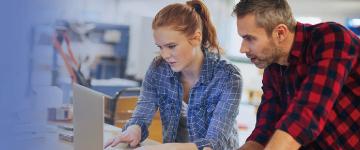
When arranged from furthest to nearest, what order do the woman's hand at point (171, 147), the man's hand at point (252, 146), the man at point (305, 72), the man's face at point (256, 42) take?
the woman's hand at point (171, 147) < the man's hand at point (252, 146) < the man's face at point (256, 42) < the man at point (305, 72)

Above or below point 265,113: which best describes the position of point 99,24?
above

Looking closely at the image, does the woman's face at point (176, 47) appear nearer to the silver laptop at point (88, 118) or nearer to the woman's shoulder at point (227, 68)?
the woman's shoulder at point (227, 68)

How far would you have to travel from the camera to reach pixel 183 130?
159cm

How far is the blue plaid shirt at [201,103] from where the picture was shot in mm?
1432

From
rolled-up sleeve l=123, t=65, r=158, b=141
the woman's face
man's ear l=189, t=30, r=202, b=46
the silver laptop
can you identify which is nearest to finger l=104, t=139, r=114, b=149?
rolled-up sleeve l=123, t=65, r=158, b=141

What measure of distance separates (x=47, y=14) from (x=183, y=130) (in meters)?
0.66

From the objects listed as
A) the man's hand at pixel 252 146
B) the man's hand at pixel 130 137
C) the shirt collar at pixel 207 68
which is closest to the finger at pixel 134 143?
the man's hand at pixel 130 137

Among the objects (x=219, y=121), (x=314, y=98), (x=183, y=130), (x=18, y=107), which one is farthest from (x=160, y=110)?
(x=314, y=98)

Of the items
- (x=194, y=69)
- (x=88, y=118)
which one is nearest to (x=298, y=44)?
(x=194, y=69)

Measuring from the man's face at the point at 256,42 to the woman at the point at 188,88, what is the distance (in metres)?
0.32

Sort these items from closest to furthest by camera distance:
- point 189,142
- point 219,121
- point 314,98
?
point 314,98, point 219,121, point 189,142

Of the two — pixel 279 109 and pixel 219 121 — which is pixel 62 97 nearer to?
pixel 219 121

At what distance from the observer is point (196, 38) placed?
1.45 meters

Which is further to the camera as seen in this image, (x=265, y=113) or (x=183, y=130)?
(x=183, y=130)
